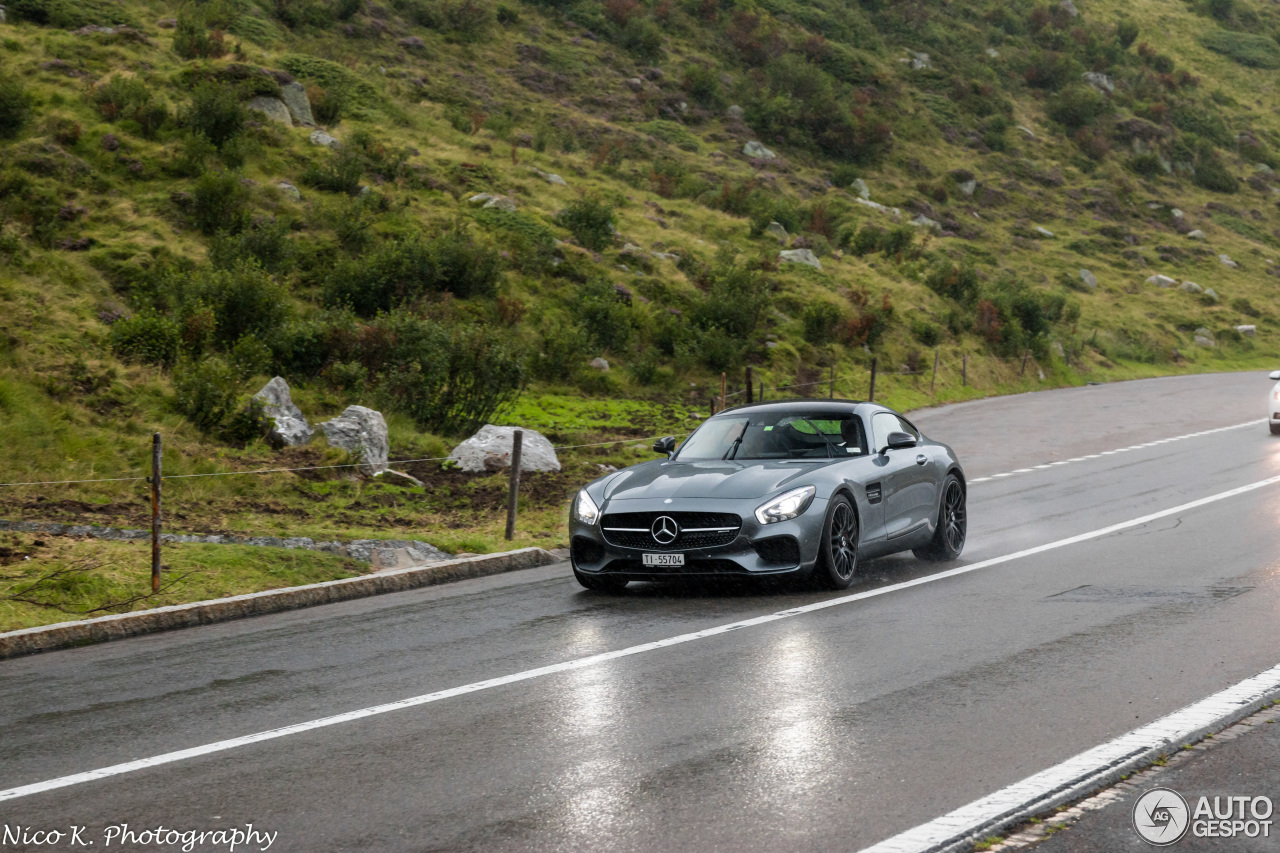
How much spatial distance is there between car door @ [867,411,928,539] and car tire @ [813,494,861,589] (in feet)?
1.51

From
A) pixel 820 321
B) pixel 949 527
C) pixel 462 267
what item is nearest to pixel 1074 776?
pixel 949 527

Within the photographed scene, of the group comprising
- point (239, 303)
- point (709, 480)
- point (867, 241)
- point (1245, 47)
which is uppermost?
point (1245, 47)

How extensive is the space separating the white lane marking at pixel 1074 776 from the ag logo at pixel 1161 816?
0.24 meters

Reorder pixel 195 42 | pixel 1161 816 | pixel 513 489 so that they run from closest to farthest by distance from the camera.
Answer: pixel 1161 816 → pixel 513 489 → pixel 195 42

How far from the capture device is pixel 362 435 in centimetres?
1714

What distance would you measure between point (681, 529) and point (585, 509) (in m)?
0.94

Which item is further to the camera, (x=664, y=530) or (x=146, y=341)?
(x=146, y=341)

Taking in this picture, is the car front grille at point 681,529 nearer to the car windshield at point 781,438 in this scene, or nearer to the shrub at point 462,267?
the car windshield at point 781,438

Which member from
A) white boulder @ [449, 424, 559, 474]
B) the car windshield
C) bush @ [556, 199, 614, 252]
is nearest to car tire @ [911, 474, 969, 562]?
the car windshield

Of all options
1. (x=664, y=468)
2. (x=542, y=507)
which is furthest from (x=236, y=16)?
(x=664, y=468)

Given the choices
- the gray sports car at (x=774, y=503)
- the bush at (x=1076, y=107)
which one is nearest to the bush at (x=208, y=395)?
the gray sports car at (x=774, y=503)

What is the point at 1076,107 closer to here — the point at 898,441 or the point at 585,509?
the point at 898,441

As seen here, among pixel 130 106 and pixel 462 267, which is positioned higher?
pixel 130 106

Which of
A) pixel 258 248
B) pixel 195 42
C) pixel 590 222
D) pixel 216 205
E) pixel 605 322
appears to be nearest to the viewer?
pixel 258 248
